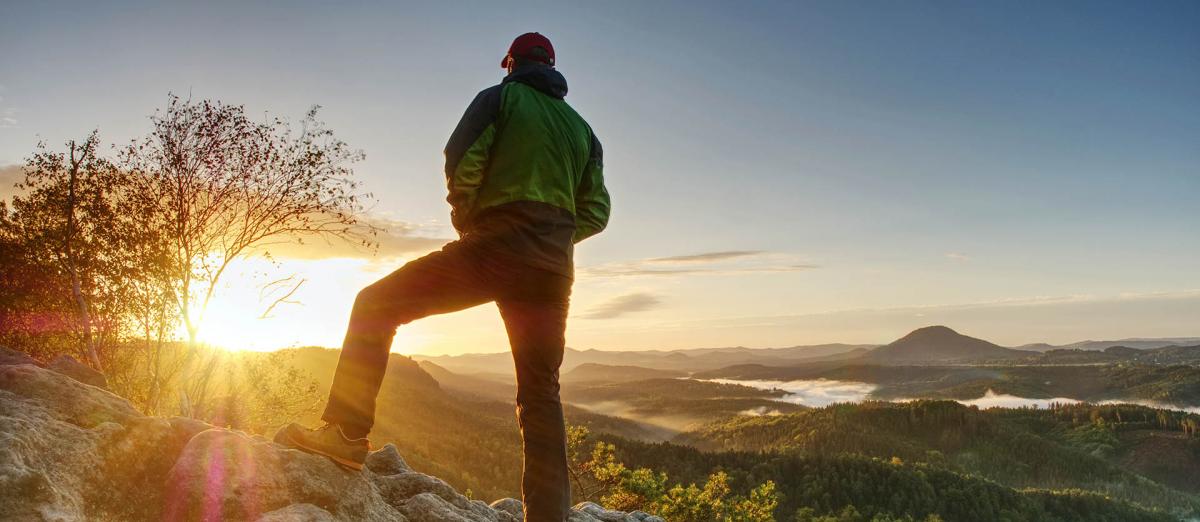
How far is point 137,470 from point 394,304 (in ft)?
8.41

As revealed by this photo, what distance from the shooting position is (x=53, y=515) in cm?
352

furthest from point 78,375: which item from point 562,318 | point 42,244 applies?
point 42,244

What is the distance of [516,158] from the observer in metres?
4.11

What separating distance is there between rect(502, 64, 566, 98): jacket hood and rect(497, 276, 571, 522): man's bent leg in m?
1.44

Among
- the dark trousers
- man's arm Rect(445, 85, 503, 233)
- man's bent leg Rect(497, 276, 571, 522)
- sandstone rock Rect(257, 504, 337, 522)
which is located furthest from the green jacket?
sandstone rock Rect(257, 504, 337, 522)

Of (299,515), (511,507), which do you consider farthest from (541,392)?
(511,507)

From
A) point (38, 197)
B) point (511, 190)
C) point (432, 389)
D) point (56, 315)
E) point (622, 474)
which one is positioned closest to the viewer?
point (511, 190)

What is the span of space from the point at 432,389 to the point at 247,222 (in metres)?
187

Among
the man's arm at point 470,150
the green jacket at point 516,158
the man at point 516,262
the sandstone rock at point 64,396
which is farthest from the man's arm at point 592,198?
the sandstone rock at point 64,396

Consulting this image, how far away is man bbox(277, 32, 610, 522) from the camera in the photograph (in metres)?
A: 4.09

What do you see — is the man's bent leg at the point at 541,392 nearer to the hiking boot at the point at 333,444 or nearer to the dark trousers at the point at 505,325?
the dark trousers at the point at 505,325

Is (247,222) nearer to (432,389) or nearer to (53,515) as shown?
(53,515)

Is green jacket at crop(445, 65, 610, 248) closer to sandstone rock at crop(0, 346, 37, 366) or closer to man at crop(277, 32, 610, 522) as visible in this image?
man at crop(277, 32, 610, 522)

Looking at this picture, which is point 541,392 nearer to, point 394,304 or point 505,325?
point 505,325
